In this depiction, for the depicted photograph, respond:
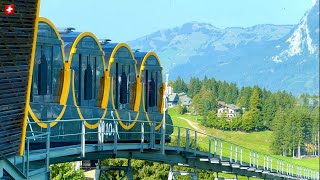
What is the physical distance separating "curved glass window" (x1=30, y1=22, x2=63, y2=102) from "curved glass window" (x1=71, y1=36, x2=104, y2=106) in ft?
5.21

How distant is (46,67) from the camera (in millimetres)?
26219

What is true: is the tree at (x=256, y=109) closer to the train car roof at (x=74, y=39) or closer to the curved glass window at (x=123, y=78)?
the curved glass window at (x=123, y=78)

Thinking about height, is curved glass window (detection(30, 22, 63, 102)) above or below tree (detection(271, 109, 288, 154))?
above

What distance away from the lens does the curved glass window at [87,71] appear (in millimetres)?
28891

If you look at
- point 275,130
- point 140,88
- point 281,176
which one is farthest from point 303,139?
point 140,88

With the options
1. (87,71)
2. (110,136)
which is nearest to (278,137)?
(110,136)

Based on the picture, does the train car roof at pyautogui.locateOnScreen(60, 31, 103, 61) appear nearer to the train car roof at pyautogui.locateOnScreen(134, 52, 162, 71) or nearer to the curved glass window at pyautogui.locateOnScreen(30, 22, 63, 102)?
the curved glass window at pyautogui.locateOnScreen(30, 22, 63, 102)

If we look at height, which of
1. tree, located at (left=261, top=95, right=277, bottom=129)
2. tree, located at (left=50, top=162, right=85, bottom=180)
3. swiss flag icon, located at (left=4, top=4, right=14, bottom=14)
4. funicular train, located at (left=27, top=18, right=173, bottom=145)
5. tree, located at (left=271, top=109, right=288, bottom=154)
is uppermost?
swiss flag icon, located at (left=4, top=4, right=14, bottom=14)

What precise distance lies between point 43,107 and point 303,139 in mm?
142629

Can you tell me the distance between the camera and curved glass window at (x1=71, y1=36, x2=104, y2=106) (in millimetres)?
28891

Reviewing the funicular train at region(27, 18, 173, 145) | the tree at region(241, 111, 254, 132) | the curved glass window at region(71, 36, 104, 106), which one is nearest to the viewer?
the funicular train at region(27, 18, 173, 145)

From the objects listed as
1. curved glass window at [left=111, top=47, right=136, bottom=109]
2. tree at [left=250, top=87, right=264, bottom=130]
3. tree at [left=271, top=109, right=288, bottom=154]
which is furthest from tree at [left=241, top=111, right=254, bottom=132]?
curved glass window at [left=111, top=47, right=136, bottom=109]

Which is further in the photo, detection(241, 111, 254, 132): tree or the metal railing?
detection(241, 111, 254, 132): tree

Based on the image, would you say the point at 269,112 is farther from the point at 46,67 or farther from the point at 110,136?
the point at 46,67
